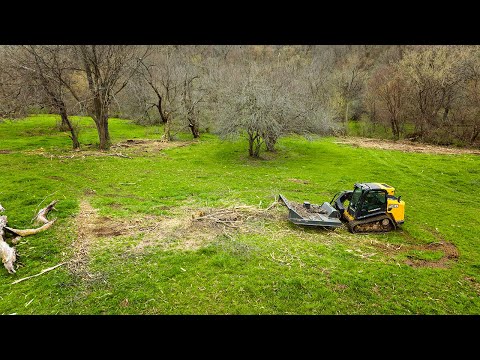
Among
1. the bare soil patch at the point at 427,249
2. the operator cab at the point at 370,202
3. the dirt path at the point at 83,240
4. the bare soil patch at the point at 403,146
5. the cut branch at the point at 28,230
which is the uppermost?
the operator cab at the point at 370,202

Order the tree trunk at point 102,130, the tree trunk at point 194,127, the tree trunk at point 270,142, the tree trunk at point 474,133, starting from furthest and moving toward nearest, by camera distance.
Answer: the tree trunk at point 194,127, the tree trunk at point 474,133, the tree trunk at point 102,130, the tree trunk at point 270,142

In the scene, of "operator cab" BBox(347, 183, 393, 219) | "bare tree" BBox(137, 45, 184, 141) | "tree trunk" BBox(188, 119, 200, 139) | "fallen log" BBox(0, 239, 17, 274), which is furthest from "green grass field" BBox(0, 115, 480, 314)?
"tree trunk" BBox(188, 119, 200, 139)

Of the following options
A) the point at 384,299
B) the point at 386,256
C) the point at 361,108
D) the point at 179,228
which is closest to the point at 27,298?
the point at 179,228

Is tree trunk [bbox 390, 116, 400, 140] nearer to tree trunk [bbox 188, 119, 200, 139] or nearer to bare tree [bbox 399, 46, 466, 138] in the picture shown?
bare tree [bbox 399, 46, 466, 138]

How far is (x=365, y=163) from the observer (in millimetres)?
27594

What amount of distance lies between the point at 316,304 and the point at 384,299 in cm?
204

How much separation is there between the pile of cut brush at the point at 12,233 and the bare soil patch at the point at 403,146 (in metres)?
33.4

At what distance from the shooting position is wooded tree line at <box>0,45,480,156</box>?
2569 centimetres

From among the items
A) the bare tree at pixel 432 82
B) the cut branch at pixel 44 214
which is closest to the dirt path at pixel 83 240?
the cut branch at pixel 44 214

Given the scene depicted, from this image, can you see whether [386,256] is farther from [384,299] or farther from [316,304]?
[316,304]

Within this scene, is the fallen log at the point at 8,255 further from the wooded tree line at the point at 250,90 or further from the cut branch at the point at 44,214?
the wooded tree line at the point at 250,90

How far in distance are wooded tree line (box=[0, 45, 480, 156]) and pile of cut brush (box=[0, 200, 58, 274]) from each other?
14.0 m

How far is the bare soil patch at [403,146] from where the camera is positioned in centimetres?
3256

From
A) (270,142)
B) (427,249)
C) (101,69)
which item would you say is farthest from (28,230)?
(270,142)
